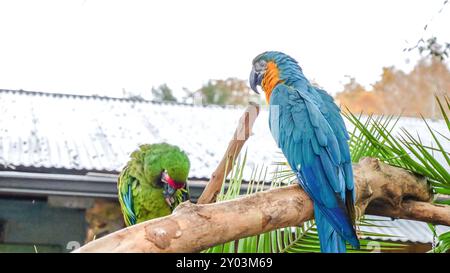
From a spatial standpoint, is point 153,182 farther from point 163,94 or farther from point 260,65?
point 163,94

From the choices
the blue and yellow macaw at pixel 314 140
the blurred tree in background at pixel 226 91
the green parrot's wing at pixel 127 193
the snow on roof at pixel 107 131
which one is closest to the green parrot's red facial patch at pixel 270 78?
the blue and yellow macaw at pixel 314 140

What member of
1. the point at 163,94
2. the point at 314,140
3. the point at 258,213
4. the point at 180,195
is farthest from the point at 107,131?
the point at 258,213

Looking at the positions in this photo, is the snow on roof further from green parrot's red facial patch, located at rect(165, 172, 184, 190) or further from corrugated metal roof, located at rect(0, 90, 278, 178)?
green parrot's red facial patch, located at rect(165, 172, 184, 190)

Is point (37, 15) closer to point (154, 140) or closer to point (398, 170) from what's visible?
point (398, 170)

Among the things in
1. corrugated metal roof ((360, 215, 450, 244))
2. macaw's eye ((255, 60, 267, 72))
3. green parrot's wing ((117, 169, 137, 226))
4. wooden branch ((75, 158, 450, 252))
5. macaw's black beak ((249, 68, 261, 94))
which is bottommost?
corrugated metal roof ((360, 215, 450, 244))

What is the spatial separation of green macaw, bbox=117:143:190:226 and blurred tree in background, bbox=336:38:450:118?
59 centimetres

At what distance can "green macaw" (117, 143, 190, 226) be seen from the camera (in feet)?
4.64

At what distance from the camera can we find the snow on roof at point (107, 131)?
7.43 ft

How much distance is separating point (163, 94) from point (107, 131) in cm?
43

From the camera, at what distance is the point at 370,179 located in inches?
44.1

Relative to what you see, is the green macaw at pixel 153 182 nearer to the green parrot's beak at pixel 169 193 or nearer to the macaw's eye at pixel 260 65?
the green parrot's beak at pixel 169 193

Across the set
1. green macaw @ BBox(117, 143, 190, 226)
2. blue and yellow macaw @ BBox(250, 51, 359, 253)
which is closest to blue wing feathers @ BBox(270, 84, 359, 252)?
blue and yellow macaw @ BBox(250, 51, 359, 253)

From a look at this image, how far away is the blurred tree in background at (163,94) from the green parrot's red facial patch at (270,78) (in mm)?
1610
